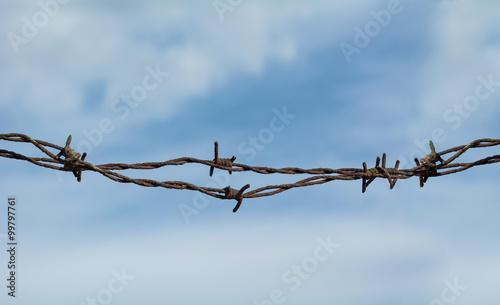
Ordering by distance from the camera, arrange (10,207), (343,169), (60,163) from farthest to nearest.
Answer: (10,207) < (343,169) < (60,163)

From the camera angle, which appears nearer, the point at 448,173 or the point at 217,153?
the point at 217,153

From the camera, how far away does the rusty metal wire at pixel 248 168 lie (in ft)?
15.4

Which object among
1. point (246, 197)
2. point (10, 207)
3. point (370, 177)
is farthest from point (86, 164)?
point (370, 177)

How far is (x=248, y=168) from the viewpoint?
4930 mm

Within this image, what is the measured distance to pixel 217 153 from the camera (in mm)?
4887

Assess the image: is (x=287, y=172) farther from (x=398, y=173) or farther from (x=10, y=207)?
(x=10, y=207)

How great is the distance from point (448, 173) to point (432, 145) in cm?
28

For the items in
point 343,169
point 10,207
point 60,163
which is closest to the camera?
point 60,163

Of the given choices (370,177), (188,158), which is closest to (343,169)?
(370,177)

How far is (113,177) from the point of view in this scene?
4.75 meters

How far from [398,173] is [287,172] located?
0.97 metres

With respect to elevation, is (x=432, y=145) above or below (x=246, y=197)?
above

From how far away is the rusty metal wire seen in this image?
4.69 metres

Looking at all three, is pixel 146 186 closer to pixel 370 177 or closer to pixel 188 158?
pixel 188 158
